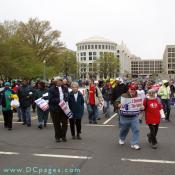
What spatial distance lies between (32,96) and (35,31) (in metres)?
54.9

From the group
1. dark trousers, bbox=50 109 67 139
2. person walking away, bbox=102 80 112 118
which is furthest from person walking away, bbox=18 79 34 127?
person walking away, bbox=102 80 112 118

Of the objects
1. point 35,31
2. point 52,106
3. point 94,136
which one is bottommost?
point 94,136

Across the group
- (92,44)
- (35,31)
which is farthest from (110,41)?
(35,31)

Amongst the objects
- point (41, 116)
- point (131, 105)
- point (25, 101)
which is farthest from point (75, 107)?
point (25, 101)

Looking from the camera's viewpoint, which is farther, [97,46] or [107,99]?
[97,46]

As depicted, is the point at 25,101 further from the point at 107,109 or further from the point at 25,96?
the point at 107,109

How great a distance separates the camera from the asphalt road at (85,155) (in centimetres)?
696

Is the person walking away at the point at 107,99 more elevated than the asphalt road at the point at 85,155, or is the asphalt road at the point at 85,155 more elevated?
the person walking away at the point at 107,99

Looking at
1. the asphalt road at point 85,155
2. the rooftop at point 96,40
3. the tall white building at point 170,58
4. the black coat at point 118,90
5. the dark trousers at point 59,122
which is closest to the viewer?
the asphalt road at point 85,155

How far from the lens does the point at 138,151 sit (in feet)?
28.7

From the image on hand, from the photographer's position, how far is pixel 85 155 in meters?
8.29

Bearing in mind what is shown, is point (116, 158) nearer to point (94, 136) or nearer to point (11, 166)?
point (11, 166)

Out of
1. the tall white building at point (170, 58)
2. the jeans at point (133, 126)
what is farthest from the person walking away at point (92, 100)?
the tall white building at point (170, 58)

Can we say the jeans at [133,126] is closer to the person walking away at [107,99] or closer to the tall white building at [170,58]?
the person walking away at [107,99]
